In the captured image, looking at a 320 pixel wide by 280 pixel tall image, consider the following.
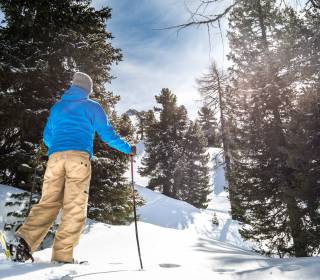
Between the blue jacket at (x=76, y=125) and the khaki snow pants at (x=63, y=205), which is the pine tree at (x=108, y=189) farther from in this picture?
the khaki snow pants at (x=63, y=205)

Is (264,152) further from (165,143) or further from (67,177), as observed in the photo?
(165,143)

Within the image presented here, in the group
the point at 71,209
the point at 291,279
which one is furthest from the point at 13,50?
the point at 291,279

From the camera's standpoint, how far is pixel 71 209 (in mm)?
4387

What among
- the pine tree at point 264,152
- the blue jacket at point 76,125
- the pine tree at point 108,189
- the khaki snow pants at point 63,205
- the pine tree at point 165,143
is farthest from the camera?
the pine tree at point 165,143

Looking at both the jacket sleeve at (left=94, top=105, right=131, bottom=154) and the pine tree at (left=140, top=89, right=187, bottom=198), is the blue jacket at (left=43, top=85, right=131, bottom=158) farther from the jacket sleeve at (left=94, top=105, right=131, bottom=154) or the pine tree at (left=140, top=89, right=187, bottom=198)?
the pine tree at (left=140, top=89, right=187, bottom=198)

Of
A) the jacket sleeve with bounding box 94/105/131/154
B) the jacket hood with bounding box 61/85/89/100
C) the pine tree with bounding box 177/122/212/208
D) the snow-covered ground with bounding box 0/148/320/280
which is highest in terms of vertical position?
the pine tree with bounding box 177/122/212/208

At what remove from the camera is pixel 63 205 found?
14.6ft

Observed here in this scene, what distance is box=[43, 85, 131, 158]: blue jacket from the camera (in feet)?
14.9

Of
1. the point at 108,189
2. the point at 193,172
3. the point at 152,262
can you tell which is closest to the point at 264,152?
the point at 108,189

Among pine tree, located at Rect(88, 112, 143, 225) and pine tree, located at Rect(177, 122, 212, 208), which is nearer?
pine tree, located at Rect(88, 112, 143, 225)

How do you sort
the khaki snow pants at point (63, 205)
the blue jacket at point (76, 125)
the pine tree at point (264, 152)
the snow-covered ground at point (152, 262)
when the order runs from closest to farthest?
the snow-covered ground at point (152, 262), the khaki snow pants at point (63, 205), the blue jacket at point (76, 125), the pine tree at point (264, 152)

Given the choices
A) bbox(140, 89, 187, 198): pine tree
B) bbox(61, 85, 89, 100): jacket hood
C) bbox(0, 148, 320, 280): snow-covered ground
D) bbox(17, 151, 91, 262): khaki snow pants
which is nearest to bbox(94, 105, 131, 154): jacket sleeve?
bbox(61, 85, 89, 100): jacket hood

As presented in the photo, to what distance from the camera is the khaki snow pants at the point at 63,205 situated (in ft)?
14.2

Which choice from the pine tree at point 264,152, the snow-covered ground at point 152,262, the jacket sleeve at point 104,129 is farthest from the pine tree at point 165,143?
the jacket sleeve at point 104,129
